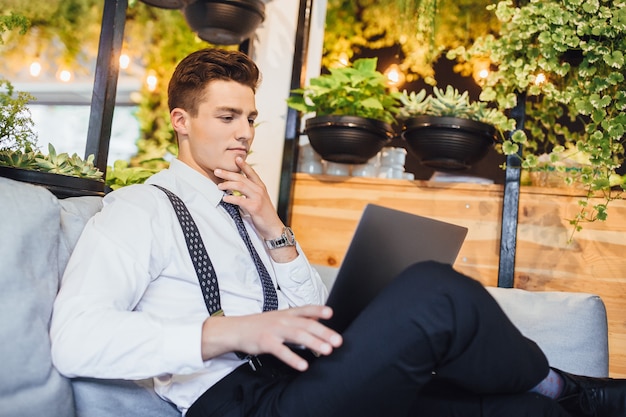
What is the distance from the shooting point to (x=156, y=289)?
131 cm

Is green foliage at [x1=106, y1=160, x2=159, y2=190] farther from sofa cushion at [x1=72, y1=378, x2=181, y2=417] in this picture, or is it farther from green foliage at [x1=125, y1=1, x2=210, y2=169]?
green foliage at [x1=125, y1=1, x2=210, y2=169]

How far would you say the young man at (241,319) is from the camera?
103 cm

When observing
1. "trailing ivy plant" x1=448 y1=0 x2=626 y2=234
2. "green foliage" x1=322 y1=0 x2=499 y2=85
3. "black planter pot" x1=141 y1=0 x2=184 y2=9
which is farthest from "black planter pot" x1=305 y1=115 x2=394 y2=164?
"green foliage" x1=322 y1=0 x2=499 y2=85

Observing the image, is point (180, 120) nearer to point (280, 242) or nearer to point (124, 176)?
point (280, 242)

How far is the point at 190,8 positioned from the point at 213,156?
1.08 meters

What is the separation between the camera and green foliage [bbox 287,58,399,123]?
2352 mm

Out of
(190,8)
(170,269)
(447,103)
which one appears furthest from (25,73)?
(170,269)

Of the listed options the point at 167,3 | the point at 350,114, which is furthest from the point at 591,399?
the point at 167,3

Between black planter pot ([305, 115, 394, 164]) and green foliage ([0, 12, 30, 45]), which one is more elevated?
green foliage ([0, 12, 30, 45])

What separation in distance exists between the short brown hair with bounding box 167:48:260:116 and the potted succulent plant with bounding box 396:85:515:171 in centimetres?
86

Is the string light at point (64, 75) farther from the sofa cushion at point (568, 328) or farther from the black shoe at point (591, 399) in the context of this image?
the black shoe at point (591, 399)

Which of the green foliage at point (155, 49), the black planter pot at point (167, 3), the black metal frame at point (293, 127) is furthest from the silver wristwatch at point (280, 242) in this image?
the green foliage at point (155, 49)

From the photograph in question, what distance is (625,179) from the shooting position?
6.64 ft

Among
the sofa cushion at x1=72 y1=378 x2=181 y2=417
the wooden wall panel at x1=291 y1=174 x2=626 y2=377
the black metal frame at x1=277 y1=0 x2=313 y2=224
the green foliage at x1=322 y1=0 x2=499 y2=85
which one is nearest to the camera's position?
the sofa cushion at x1=72 y1=378 x2=181 y2=417
